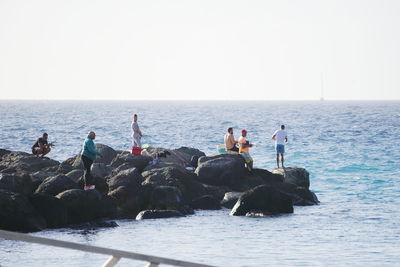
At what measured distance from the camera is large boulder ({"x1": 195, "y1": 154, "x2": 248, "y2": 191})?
26.6 m

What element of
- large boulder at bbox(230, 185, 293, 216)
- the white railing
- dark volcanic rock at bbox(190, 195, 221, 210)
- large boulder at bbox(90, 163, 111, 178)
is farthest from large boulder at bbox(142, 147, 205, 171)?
the white railing

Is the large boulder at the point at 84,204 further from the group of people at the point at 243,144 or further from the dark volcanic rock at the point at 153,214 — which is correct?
the group of people at the point at 243,144

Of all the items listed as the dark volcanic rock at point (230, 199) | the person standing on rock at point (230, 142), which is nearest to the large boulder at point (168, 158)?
the person standing on rock at point (230, 142)

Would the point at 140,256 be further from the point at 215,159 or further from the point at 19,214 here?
the point at 215,159

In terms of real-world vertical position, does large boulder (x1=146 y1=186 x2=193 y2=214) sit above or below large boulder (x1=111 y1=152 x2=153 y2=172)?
below

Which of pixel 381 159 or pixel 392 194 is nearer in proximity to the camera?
pixel 392 194

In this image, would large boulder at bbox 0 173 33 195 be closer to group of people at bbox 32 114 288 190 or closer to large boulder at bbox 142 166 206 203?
group of people at bbox 32 114 288 190

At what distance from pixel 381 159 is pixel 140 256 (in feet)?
137

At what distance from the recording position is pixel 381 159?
46375 millimetres

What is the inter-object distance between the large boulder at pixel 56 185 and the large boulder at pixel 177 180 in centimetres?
324

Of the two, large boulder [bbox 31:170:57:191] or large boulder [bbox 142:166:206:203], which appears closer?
large boulder [bbox 31:170:57:191]

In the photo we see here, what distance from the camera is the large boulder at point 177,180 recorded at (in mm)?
25047

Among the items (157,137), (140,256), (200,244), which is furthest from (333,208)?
(157,137)

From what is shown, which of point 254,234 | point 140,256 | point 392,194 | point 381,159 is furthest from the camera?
point 381,159
